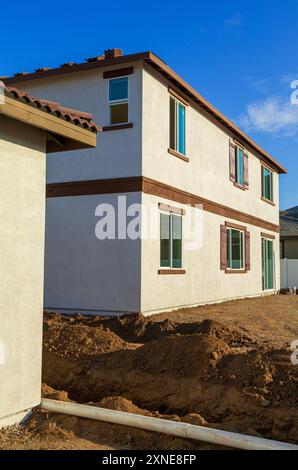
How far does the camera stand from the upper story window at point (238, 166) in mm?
19219

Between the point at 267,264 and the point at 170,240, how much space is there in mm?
10644

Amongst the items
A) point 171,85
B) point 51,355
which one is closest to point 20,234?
point 51,355

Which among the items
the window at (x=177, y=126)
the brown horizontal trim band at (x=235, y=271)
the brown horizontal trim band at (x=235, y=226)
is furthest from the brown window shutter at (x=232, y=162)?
the window at (x=177, y=126)

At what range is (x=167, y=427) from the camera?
519cm

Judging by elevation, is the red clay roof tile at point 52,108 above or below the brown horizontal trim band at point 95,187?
below

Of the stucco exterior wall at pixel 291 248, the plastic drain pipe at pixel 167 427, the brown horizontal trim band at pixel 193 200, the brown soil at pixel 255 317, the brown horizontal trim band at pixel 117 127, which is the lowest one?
the plastic drain pipe at pixel 167 427

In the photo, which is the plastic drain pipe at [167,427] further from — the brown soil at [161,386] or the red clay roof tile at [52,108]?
the red clay roof tile at [52,108]

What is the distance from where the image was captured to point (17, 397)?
559 centimetres

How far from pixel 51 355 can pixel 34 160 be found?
346 cm

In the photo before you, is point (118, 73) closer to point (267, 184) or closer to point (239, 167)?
point (239, 167)

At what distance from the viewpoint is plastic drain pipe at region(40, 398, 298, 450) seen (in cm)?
475

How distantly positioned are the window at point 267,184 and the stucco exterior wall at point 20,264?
18.5 m

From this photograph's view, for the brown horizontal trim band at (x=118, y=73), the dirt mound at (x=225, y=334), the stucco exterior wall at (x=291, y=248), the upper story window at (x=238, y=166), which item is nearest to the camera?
Result: the dirt mound at (x=225, y=334)

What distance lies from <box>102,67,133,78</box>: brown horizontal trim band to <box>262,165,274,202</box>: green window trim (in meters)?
11.7
